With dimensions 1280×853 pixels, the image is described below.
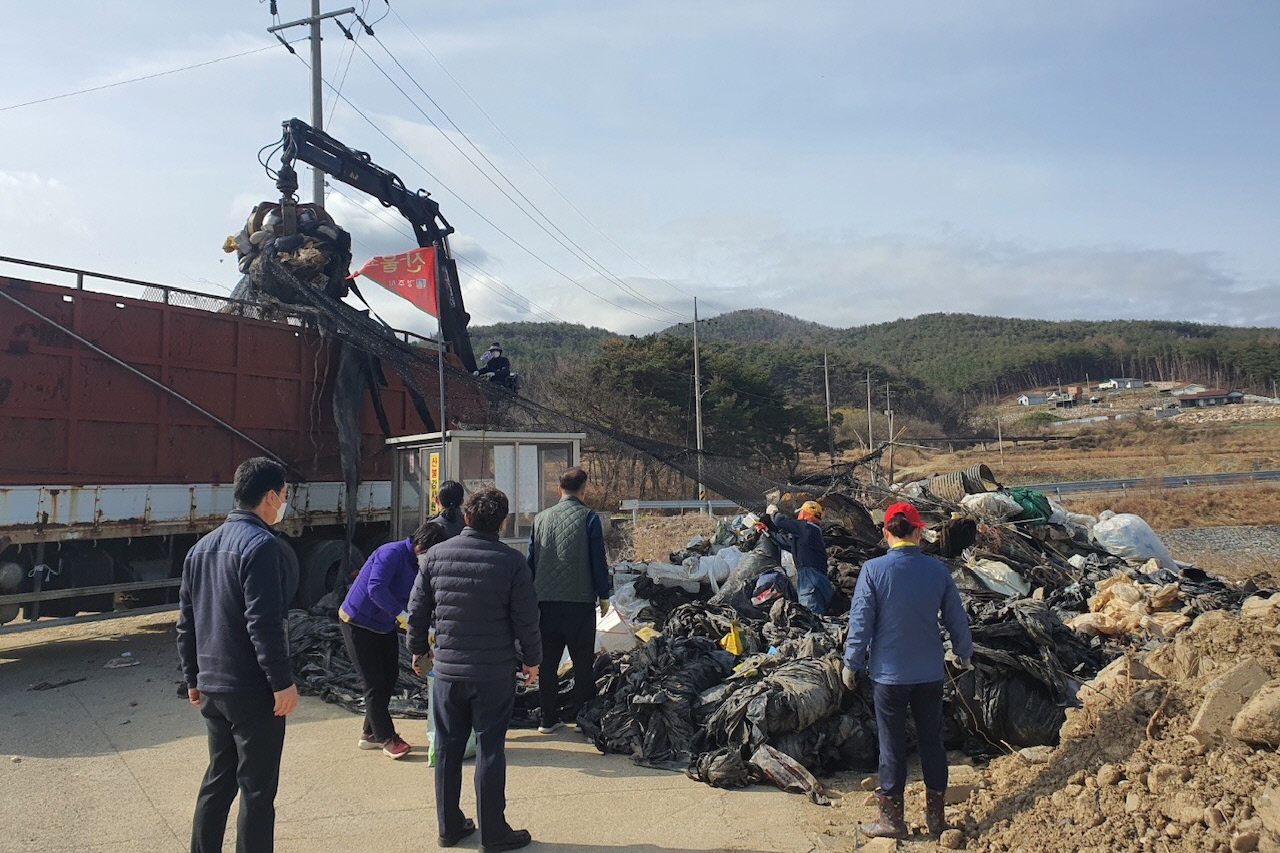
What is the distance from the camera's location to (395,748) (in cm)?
539

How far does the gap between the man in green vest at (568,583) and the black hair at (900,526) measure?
222 centimetres

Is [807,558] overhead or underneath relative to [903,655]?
overhead

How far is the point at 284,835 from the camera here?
4.23 m

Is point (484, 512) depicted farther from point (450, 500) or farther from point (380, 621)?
point (450, 500)

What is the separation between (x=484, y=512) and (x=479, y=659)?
2.25ft

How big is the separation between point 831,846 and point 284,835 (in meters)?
2.64

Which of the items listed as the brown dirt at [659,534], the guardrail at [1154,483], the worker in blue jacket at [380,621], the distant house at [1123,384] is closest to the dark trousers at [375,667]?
the worker in blue jacket at [380,621]

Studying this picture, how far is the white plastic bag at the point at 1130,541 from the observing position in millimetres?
11219

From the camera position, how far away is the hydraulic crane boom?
36.1 feet

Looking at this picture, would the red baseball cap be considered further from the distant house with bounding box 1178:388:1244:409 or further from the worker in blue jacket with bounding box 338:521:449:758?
the distant house with bounding box 1178:388:1244:409

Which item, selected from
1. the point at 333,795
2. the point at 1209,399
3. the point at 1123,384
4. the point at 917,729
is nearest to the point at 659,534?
the point at 333,795

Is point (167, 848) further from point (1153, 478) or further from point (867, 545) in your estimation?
point (1153, 478)

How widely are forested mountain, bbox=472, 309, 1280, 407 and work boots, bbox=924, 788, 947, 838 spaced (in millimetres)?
35967

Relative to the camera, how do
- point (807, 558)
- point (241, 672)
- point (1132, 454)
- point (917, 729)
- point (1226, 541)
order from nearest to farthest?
point (241, 672)
point (917, 729)
point (807, 558)
point (1226, 541)
point (1132, 454)
